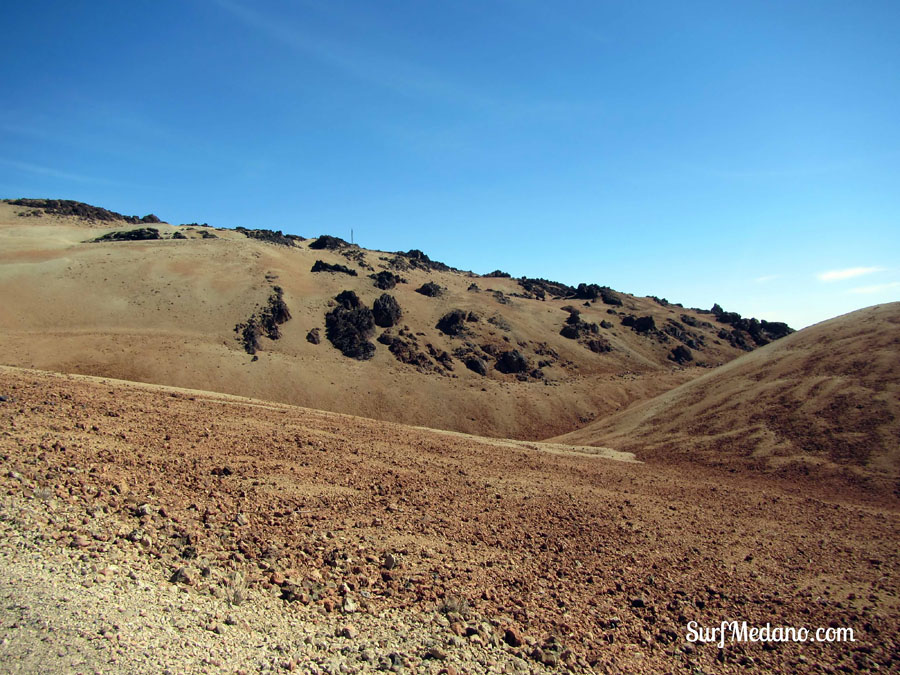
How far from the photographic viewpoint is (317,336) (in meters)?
48.1

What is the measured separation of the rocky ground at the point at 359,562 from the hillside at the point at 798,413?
747 cm

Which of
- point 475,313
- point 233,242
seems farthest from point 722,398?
point 233,242

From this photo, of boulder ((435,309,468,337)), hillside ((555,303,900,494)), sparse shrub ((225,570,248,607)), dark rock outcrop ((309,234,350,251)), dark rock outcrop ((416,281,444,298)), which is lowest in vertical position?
sparse shrub ((225,570,248,607))

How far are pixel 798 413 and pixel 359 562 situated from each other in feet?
81.3

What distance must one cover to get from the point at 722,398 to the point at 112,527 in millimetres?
30782

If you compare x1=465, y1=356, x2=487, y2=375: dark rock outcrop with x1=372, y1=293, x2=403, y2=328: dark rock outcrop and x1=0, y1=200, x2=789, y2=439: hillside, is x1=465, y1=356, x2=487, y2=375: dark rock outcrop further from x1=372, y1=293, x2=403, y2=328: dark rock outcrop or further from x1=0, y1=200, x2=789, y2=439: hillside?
x1=372, y1=293, x2=403, y2=328: dark rock outcrop

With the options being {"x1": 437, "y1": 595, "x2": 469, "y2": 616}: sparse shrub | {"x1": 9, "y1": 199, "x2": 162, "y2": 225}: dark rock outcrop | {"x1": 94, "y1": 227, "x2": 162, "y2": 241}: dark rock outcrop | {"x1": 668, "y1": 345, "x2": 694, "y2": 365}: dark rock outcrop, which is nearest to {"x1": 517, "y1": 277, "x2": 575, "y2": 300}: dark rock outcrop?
{"x1": 668, "y1": 345, "x2": 694, "y2": 365}: dark rock outcrop

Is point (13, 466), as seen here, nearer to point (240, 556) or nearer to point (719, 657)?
point (240, 556)

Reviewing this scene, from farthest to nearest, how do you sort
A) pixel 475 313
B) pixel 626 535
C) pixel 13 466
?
1. pixel 475 313
2. pixel 626 535
3. pixel 13 466

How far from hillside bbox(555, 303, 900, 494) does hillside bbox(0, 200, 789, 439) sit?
1308 cm

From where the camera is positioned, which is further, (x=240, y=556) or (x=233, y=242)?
(x=233, y=242)

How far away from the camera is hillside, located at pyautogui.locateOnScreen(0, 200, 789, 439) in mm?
38969

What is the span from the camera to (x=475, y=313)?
62156 millimetres

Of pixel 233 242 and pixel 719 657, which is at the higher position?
pixel 233 242
